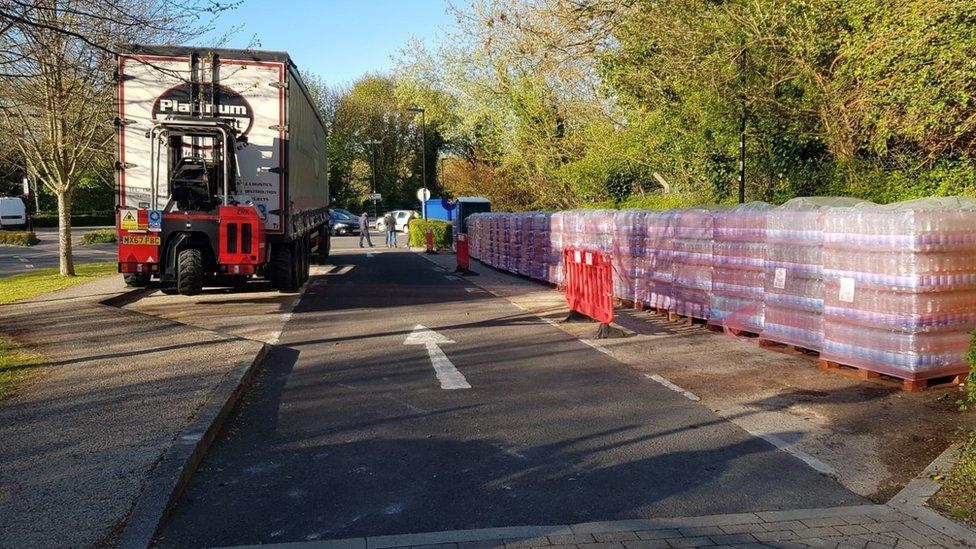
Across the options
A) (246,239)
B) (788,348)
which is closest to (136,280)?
(246,239)

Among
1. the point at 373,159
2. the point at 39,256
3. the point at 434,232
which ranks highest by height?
the point at 373,159

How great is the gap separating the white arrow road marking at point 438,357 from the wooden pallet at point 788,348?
3.96m

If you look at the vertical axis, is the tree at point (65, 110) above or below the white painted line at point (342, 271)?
above

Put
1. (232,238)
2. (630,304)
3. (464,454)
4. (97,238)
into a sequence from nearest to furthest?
(464,454)
(232,238)
(630,304)
(97,238)

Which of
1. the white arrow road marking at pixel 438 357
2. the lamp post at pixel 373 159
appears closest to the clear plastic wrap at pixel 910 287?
the white arrow road marking at pixel 438 357

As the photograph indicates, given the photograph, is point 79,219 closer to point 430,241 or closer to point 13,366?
point 430,241

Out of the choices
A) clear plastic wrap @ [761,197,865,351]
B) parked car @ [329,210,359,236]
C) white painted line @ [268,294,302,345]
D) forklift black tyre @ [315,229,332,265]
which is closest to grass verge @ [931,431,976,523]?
clear plastic wrap @ [761,197,865,351]

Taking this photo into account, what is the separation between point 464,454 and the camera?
588cm

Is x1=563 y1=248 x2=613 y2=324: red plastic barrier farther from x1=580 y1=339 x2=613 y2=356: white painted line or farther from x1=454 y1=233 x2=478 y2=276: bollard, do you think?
x1=454 y1=233 x2=478 y2=276: bollard

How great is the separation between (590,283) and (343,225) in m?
43.2

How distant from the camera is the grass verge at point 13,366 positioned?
7.47 metres

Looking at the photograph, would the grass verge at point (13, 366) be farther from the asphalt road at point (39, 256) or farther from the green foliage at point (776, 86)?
the asphalt road at point (39, 256)

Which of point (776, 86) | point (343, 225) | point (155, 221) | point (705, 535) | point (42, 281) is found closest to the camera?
point (705, 535)

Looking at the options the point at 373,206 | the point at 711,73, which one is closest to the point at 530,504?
the point at 711,73
